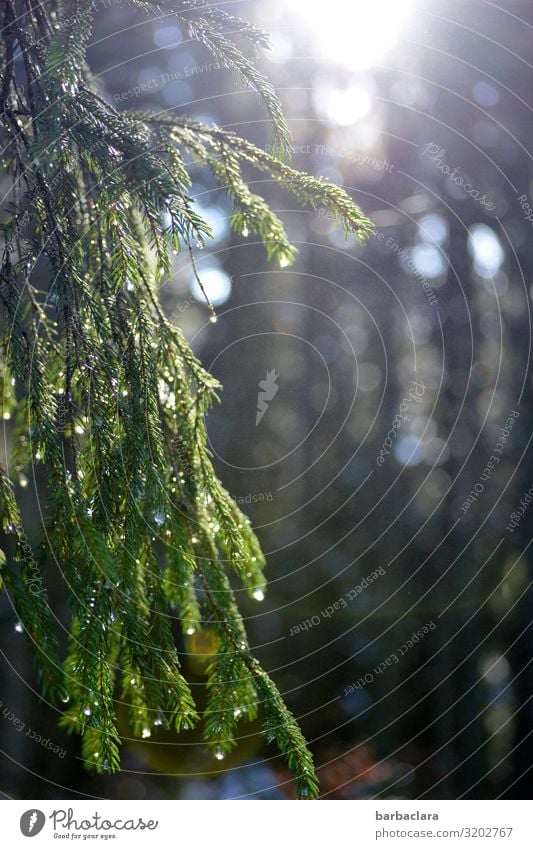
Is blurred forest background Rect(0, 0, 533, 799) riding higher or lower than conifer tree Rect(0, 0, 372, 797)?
higher

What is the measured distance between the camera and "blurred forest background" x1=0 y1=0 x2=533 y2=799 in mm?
2555

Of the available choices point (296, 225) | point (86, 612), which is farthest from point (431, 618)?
point (86, 612)

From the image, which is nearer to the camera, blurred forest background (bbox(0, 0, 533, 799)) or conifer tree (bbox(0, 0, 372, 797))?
conifer tree (bbox(0, 0, 372, 797))

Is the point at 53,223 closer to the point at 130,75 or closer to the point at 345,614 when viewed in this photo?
the point at 130,75

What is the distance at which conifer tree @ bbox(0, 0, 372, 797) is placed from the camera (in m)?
0.81

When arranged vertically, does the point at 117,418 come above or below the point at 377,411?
below

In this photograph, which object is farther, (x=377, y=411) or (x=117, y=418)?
(x=377, y=411)

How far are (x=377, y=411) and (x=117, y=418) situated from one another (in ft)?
8.37

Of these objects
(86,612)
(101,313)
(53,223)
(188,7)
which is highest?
(188,7)

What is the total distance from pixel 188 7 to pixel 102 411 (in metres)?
0.68

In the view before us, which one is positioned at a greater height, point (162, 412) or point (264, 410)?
point (264, 410)

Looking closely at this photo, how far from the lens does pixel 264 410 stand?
118 inches

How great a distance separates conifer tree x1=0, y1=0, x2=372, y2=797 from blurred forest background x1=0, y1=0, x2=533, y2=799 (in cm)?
146

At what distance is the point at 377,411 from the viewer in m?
3.27
